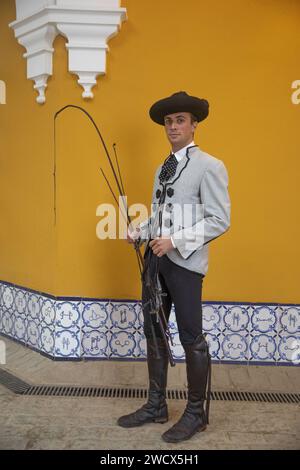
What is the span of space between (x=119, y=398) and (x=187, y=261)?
0.96 metres

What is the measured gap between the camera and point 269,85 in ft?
8.39

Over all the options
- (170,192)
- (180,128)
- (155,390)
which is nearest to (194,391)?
(155,390)

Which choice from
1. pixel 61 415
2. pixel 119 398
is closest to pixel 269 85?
pixel 119 398

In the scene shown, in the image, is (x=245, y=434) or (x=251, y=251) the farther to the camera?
(x=251, y=251)

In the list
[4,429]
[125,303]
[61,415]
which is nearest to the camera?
[4,429]

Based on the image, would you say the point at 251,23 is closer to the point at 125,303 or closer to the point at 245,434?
the point at 125,303

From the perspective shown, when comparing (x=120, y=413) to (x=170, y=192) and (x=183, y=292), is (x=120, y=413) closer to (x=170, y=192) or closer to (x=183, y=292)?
(x=183, y=292)

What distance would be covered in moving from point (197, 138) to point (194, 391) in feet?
4.90

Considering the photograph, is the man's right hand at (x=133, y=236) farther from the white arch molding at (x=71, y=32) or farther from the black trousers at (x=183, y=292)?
the white arch molding at (x=71, y=32)

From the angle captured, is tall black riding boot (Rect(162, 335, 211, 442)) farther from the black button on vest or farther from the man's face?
the man's face

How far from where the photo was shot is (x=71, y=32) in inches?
95.9

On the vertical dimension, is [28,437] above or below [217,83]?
below

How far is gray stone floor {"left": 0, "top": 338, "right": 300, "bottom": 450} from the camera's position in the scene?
1.87 m
